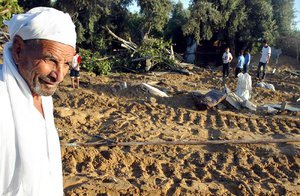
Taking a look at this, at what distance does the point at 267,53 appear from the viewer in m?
12.4

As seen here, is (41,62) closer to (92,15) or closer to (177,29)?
(92,15)

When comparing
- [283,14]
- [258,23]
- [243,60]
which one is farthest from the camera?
[283,14]

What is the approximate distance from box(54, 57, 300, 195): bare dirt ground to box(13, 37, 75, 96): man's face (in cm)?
255

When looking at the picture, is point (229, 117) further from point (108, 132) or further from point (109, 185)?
point (109, 185)

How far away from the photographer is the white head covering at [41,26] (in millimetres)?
1495

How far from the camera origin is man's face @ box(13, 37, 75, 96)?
5.11 feet

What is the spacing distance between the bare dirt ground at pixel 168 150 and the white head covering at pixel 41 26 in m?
2.73

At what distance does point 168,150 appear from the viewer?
18.4 ft

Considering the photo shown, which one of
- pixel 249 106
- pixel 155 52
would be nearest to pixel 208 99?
pixel 249 106

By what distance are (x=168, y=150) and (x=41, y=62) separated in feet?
13.9

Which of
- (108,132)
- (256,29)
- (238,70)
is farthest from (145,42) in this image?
(108,132)

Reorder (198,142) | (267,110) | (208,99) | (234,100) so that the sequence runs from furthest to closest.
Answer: (234,100) < (267,110) < (208,99) < (198,142)

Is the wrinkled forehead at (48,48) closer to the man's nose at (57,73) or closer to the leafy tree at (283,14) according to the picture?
the man's nose at (57,73)

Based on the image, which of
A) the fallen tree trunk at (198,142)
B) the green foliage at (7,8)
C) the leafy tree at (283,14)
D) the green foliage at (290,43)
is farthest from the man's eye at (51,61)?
the leafy tree at (283,14)
